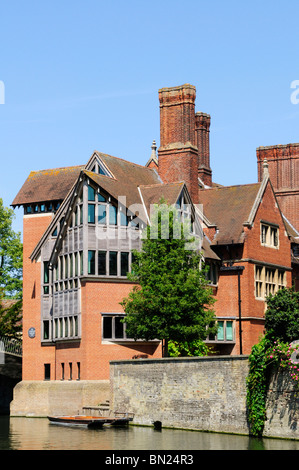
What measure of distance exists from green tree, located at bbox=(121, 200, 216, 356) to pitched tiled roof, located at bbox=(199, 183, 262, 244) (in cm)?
957

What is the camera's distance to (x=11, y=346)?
207ft

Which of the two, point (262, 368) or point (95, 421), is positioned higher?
point (262, 368)

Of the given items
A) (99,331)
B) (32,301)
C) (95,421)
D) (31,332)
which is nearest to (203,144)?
(32,301)

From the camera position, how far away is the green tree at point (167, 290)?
5019 cm

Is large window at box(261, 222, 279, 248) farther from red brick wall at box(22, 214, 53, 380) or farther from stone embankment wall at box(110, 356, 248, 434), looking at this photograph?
stone embankment wall at box(110, 356, 248, 434)

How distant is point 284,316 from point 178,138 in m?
20.5

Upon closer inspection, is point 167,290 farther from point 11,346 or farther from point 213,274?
point 11,346

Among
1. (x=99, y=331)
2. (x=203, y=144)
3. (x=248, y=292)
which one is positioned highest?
(x=203, y=144)

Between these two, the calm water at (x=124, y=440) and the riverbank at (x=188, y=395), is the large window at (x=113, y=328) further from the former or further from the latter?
the calm water at (x=124, y=440)

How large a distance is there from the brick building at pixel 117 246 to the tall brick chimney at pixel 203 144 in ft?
17.4

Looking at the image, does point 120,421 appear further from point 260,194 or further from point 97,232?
point 260,194

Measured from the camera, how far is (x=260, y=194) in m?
62.8

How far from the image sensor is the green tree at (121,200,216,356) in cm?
5019
